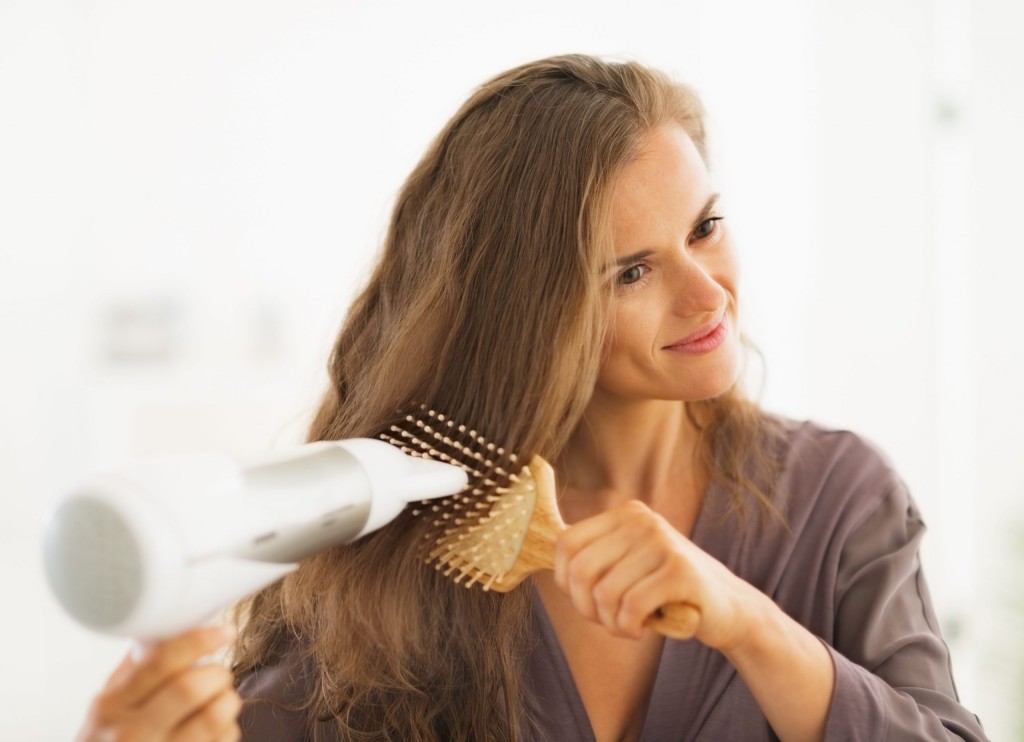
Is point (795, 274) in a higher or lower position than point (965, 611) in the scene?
higher

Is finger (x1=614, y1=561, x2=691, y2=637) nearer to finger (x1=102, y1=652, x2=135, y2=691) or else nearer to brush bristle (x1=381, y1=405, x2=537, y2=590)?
brush bristle (x1=381, y1=405, x2=537, y2=590)

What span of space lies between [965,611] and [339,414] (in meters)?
1.48

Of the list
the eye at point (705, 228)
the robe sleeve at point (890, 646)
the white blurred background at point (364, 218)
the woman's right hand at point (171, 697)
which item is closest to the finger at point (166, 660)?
the woman's right hand at point (171, 697)

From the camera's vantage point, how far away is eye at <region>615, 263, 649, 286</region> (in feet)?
2.96

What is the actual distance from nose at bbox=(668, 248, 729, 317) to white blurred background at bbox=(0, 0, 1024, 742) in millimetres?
812

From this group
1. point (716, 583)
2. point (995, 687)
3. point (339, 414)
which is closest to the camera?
point (716, 583)

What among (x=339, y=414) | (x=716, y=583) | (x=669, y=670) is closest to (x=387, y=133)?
(x=339, y=414)

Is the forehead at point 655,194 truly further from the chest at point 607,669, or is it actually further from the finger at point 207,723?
the finger at point 207,723

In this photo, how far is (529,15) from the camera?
6.52ft

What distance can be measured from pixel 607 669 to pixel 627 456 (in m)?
0.23

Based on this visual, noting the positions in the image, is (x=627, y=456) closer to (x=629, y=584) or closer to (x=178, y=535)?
(x=629, y=584)

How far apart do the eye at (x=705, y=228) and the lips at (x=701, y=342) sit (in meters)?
0.08

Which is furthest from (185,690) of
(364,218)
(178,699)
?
(364,218)

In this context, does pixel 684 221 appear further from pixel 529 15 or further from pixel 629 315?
pixel 529 15
